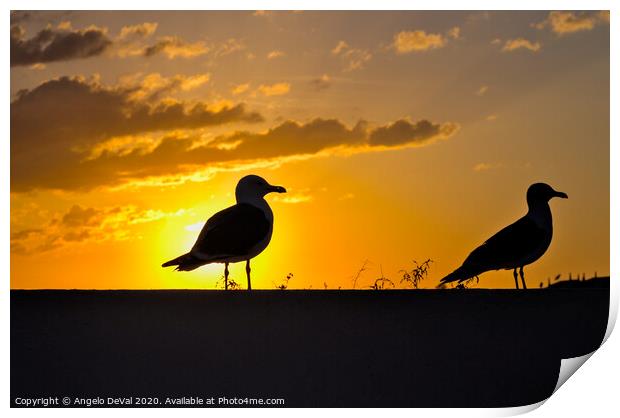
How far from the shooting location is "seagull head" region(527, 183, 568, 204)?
31.6ft

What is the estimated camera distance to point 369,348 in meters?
8.66

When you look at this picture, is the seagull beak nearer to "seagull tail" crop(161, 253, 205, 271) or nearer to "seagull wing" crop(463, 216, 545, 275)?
"seagull tail" crop(161, 253, 205, 271)

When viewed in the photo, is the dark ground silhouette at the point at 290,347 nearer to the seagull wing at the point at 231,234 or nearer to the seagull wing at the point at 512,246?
the seagull wing at the point at 231,234

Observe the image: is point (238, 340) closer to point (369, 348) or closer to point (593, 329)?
point (369, 348)

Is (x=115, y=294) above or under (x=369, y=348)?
above

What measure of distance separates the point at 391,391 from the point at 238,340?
138 centimetres

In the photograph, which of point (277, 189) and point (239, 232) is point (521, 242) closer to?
point (277, 189)

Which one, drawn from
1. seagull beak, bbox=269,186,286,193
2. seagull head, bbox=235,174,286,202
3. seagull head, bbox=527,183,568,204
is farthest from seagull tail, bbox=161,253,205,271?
seagull head, bbox=527,183,568,204

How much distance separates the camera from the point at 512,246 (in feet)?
33.0

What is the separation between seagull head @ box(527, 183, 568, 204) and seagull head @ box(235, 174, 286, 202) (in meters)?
2.41

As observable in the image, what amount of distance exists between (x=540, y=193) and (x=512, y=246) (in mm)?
665

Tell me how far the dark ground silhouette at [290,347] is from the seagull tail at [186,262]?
591 millimetres

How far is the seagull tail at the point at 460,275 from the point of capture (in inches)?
373
